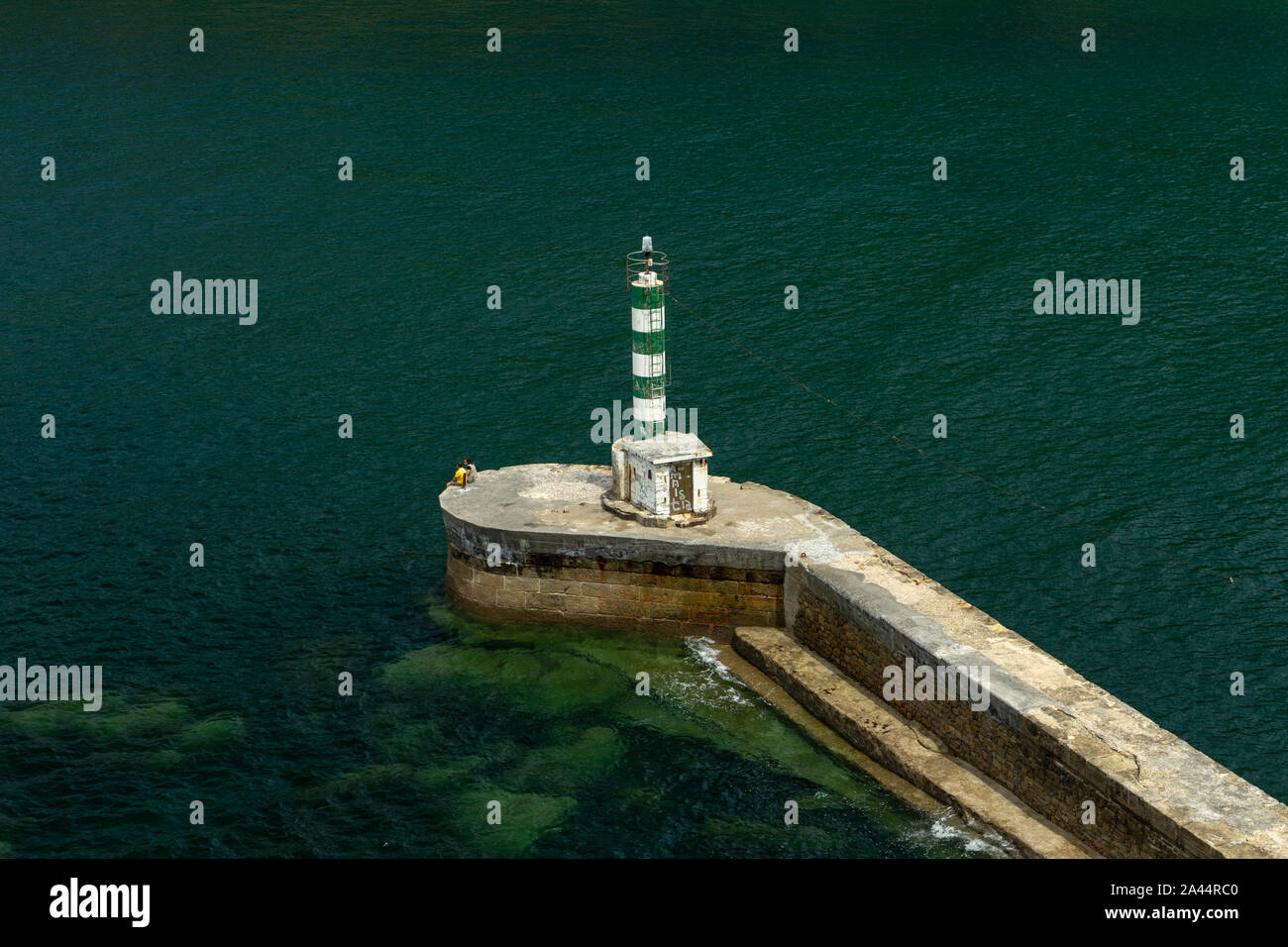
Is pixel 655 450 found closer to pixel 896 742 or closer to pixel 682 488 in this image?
pixel 682 488

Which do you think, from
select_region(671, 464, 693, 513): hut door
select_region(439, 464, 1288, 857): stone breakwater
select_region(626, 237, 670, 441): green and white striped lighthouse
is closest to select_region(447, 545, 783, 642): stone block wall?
select_region(439, 464, 1288, 857): stone breakwater

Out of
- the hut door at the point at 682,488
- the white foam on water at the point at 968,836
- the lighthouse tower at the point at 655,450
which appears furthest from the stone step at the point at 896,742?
the lighthouse tower at the point at 655,450

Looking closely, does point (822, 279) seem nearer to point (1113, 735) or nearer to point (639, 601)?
point (639, 601)

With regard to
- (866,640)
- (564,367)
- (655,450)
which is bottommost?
(866,640)

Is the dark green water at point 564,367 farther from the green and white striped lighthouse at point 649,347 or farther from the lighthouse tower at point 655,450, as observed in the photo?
the green and white striped lighthouse at point 649,347

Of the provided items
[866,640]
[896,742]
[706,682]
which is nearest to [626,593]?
[706,682]

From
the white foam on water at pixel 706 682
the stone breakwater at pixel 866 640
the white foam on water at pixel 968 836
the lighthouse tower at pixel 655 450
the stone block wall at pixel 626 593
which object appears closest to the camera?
the stone breakwater at pixel 866 640

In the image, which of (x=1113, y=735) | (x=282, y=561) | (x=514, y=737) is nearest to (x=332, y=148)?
(x=282, y=561)
